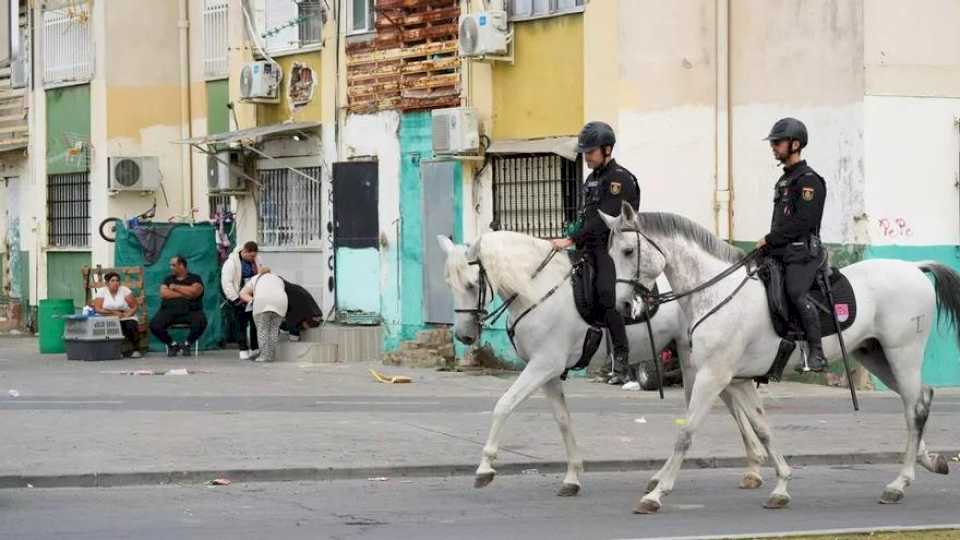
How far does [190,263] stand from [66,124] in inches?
279

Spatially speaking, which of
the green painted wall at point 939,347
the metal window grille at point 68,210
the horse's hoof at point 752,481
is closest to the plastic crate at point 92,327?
the metal window grille at point 68,210

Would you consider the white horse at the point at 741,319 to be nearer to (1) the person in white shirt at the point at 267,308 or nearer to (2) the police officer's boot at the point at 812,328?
(2) the police officer's boot at the point at 812,328

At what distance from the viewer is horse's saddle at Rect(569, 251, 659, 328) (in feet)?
43.8

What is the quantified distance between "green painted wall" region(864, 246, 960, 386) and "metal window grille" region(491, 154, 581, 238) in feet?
14.8

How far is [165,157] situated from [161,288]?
626 cm

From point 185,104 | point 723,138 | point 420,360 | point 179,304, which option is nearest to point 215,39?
point 185,104

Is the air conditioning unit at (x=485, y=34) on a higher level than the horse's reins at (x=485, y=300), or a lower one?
higher

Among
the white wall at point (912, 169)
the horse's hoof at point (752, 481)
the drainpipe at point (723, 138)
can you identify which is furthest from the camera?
the drainpipe at point (723, 138)

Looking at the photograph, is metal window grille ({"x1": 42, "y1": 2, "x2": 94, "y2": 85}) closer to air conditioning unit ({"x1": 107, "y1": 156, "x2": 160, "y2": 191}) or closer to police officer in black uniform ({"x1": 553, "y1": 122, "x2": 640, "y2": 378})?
air conditioning unit ({"x1": 107, "y1": 156, "x2": 160, "y2": 191})

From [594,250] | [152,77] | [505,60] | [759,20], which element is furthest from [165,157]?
[594,250]

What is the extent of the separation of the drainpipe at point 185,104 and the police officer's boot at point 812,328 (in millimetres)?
21461

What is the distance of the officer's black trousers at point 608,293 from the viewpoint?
13.2 metres

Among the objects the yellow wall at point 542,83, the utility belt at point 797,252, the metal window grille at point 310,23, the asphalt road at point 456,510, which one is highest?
the metal window grille at point 310,23

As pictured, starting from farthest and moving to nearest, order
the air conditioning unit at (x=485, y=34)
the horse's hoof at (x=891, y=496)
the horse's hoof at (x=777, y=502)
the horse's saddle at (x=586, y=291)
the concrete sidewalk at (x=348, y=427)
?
the air conditioning unit at (x=485, y=34) → the concrete sidewalk at (x=348, y=427) → the horse's saddle at (x=586, y=291) → the horse's hoof at (x=891, y=496) → the horse's hoof at (x=777, y=502)
